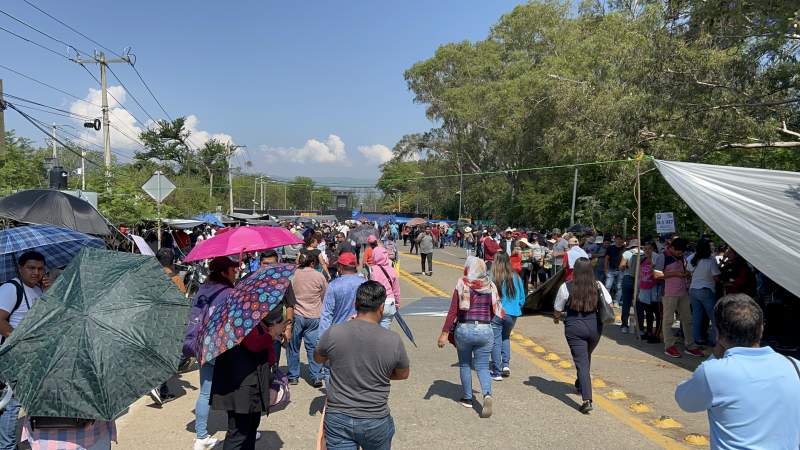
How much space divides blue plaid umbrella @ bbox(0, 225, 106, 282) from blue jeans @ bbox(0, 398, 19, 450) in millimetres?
1551

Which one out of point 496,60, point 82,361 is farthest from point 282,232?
point 496,60

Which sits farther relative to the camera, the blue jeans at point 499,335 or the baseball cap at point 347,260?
the blue jeans at point 499,335

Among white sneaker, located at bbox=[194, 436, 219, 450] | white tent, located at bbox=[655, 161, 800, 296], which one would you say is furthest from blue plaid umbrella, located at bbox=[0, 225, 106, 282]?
white tent, located at bbox=[655, 161, 800, 296]

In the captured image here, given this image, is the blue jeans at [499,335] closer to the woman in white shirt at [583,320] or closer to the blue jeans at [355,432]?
the woman in white shirt at [583,320]

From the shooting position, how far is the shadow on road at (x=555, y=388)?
21.4ft

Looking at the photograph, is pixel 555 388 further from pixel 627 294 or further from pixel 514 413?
pixel 627 294

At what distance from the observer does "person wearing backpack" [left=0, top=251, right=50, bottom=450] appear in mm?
4117

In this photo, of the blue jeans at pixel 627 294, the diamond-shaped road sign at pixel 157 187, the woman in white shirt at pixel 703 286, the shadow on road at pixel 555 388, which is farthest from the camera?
the diamond-shaped road sign at pixel 157 187

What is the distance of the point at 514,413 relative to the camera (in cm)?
604

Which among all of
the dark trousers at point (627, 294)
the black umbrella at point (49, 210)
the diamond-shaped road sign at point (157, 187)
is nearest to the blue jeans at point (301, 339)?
the black umbrella at point (49, 210)

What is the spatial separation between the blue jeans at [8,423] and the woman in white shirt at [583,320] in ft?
16.4

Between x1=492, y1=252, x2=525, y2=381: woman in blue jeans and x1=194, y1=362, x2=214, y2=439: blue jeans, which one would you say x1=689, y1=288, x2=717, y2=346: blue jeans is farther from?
x1=194, y1=362, x2=214, y2=439: blue jeans

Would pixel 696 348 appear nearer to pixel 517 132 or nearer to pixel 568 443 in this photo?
pixel 568 443

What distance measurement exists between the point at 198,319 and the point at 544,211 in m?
33.5
